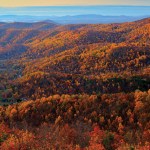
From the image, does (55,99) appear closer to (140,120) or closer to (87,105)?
(87,105)

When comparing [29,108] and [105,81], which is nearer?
[29,108]

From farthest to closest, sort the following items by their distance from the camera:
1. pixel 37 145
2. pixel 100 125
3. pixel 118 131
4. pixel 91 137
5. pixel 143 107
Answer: pixel 143 107 → pixel 100 125 → pixel 118 131 → pixel 91 137 → pixel 37 145

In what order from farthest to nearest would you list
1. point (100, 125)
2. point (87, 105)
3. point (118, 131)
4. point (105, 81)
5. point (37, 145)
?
point (105, 81) → point (87, 105) → point (100, 125) → point (118, 131) → point (37, 145)

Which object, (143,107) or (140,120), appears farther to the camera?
(143,107)

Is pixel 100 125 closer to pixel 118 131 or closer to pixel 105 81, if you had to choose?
pixel 118 131

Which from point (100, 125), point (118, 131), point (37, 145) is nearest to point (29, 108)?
point (100, 125)

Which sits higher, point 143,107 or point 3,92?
point 143,107

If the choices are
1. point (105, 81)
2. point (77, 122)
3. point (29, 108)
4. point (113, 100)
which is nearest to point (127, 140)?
point (77, 122)

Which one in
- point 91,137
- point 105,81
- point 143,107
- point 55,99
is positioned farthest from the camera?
point 105,81

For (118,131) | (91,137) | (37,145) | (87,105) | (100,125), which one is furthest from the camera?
(87,105)
